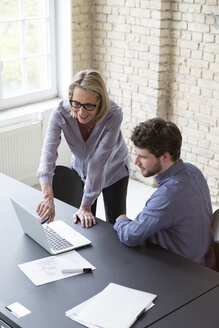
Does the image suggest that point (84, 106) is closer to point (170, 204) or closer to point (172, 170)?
point (172, 170)

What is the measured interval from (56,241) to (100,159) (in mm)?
626

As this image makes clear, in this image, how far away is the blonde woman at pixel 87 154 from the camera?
10.3 feet

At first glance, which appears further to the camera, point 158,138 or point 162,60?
point 162,60

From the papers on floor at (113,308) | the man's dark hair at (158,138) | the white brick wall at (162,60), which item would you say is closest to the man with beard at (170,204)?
the man's dark hair at (158,138)

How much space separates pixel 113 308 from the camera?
237 centimetres

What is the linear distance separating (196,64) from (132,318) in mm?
3387

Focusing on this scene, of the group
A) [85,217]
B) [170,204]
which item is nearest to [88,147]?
[85,217]

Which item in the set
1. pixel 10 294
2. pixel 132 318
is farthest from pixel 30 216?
pixel 132 318

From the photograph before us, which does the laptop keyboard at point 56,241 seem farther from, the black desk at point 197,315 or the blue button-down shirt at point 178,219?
the black desk at point 197,315

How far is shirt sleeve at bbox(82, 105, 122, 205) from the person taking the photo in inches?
130

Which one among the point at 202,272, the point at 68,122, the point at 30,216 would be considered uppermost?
the point at 68,122

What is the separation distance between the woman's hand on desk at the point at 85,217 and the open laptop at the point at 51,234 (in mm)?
89

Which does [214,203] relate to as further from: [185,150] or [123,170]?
[123,170]

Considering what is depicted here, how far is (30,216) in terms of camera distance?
2793 millimetres
